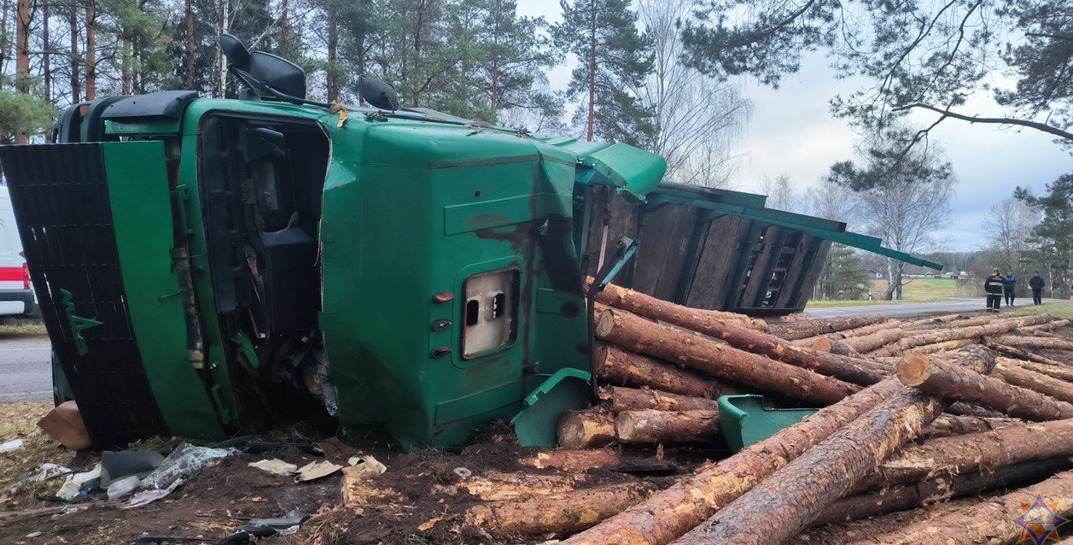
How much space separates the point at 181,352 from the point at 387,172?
135cm

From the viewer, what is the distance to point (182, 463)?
11.9 ft

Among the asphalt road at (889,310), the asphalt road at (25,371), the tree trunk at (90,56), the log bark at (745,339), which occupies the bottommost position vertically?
the asphalt road at (889,310)

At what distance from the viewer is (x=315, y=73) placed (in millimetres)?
17656

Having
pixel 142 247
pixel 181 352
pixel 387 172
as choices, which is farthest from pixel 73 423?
pixel 387 172

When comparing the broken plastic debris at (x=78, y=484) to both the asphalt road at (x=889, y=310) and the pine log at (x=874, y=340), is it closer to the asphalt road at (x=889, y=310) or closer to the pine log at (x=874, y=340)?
the pine log at (x=874, y=340)

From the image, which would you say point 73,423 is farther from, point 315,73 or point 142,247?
point 315,73

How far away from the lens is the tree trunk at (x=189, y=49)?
53.9 feet

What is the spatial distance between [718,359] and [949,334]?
5.50 metres

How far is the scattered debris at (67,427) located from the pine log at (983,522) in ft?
12.9

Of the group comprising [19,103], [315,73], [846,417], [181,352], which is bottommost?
[846,417]

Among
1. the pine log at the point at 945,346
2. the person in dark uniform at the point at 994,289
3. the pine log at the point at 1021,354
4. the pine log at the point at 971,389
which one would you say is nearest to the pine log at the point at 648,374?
the pine log at the point at 971,389

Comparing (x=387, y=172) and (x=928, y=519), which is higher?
(x=387, y=172)

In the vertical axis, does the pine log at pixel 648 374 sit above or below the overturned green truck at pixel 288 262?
below

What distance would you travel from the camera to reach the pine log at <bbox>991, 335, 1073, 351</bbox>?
9.64 m
